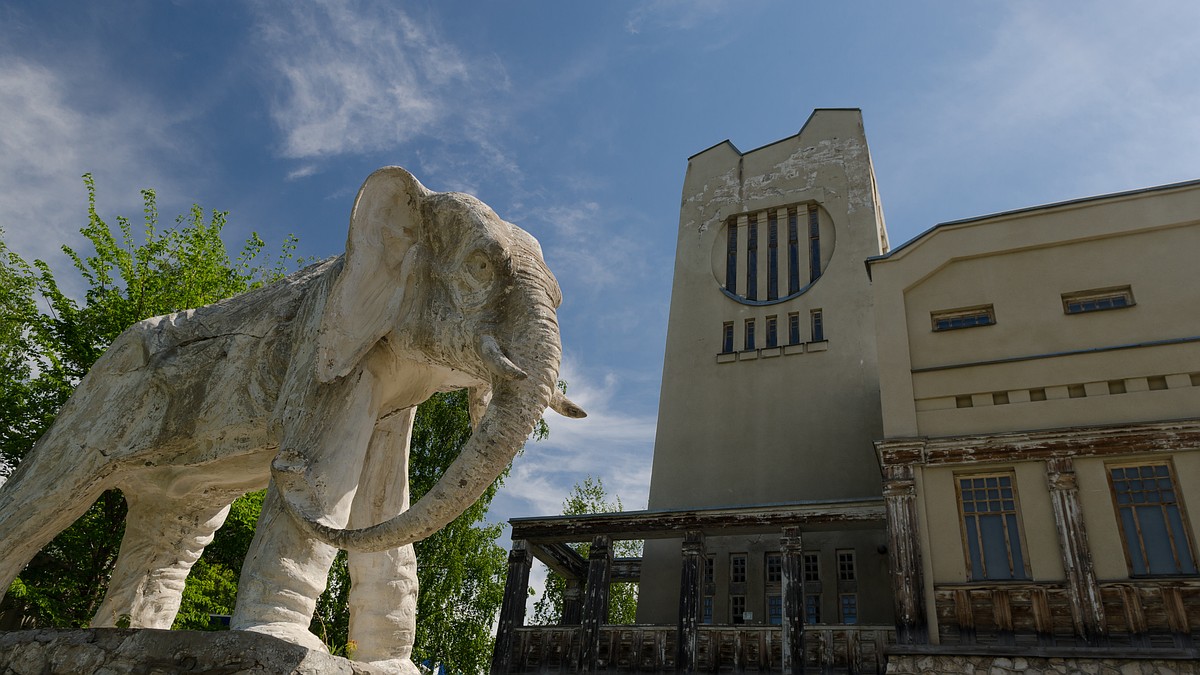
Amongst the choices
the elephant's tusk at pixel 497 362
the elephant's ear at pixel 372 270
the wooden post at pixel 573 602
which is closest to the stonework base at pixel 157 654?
the elephant's ear at pixel 372 270

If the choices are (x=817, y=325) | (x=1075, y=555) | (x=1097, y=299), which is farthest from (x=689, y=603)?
(x=817, y=325)

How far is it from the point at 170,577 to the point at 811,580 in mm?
15995

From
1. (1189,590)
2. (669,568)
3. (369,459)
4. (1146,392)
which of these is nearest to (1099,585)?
(1189,590)

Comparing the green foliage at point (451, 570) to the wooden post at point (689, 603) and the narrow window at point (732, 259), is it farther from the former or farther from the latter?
the narrow window at point (732, 259)

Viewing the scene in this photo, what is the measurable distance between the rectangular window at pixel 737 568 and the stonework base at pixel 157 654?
55.0 ft

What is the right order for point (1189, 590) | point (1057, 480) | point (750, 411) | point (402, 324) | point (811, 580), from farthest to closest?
point (750, 411), point (811, 580), point (1057, 480), point (1189, 590), point (402, 324)

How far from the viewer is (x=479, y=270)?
11.8ft

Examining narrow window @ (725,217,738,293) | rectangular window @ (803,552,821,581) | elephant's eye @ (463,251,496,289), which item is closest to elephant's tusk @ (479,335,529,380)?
elephant's eye @ (463,251,496,289)

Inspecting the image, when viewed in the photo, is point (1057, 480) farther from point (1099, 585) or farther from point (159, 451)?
point (159, 451)

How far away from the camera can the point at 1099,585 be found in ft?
38.4

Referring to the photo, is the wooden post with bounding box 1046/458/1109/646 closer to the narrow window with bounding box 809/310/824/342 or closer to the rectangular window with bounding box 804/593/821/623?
the rectangular window with bounding box 804/593/821/623

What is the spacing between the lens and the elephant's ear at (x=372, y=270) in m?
3.56

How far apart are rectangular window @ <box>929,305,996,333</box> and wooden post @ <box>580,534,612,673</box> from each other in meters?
8.05

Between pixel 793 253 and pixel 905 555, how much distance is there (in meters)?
12.8
